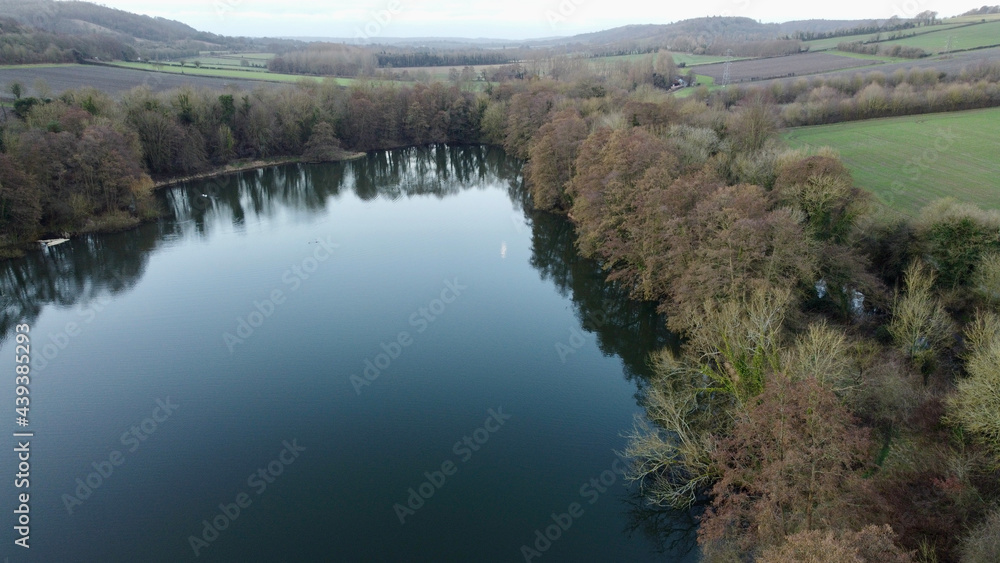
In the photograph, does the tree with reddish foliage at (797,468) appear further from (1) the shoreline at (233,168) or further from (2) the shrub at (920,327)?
(1) the shoreline at (233,168)

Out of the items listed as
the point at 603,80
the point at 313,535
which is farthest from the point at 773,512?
the point at 603,80

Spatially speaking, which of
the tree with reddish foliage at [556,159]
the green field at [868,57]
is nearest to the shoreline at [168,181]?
the tree with reddish foliage at [556,159]

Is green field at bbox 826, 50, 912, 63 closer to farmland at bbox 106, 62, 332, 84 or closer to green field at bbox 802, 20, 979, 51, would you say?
green field at bbox 802, 20, 979, 51

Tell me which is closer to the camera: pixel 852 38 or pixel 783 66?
pixel 783 66

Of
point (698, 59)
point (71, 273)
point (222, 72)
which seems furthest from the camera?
point (698, 59)

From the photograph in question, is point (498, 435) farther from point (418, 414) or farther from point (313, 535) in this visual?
point (313, 535)

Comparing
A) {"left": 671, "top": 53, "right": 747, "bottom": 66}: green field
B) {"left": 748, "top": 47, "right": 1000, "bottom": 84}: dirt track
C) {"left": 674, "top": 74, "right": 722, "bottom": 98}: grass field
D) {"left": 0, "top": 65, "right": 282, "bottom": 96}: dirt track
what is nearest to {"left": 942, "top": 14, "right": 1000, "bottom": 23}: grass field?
{"left": 748, "top": 47, "right": 1000, "bottom": 84}: dirt track

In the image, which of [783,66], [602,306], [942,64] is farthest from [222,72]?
[942,64]

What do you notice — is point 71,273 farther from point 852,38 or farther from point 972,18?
point 972,18
